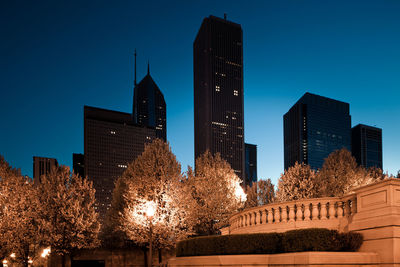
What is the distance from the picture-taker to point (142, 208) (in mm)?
25953

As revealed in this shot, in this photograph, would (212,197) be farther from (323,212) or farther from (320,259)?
(320,259)

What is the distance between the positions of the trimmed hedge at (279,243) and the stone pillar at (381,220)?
14.7 inches

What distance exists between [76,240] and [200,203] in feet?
38.3


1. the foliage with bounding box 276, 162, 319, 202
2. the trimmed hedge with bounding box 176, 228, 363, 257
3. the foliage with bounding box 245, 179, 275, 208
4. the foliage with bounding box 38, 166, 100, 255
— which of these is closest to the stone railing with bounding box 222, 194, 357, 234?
the trimmed hedge with bounding box 176, 228, 363, 257

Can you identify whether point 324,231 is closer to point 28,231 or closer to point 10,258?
point 28,231

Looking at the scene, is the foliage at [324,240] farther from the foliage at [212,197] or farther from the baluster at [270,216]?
the foliage at [212,197]

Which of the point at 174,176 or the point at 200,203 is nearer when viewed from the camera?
the point at 174,176

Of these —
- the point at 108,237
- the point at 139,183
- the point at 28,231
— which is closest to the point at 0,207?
the point at 28,231

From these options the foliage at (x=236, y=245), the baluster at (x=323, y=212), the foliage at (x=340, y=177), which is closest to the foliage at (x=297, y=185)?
the foliage at (x=340, y=177)

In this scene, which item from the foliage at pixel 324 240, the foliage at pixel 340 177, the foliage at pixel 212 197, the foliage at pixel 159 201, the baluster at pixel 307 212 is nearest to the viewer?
the foliage at pixel 324 240

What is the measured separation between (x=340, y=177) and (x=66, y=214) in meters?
28.0

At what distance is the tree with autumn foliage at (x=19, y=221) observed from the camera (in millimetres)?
28562

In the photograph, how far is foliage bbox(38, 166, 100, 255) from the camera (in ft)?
92.3

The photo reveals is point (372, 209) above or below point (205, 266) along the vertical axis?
above
